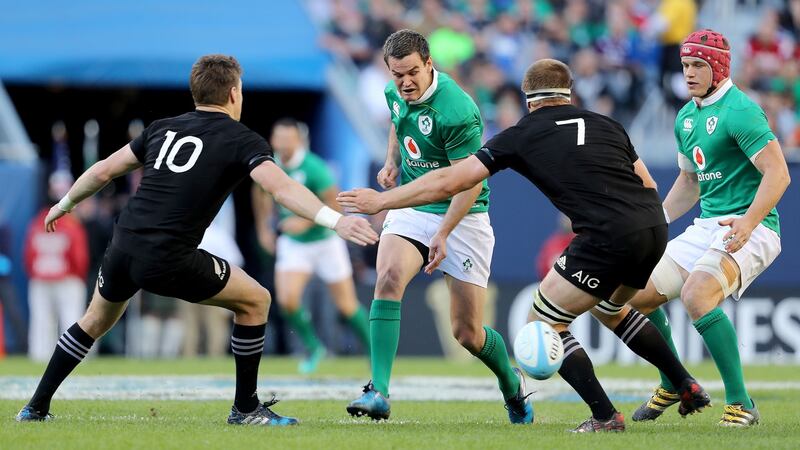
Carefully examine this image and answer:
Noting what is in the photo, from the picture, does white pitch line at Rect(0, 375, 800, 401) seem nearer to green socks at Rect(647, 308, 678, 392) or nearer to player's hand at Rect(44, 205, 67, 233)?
green socks at Rect(647, 308, 678, 392)

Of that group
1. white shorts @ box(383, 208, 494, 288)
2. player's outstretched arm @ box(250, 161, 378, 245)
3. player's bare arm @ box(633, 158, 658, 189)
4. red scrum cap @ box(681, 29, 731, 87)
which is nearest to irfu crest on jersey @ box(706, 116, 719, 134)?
red scrum cap @ box(681, 29, 731, 87)

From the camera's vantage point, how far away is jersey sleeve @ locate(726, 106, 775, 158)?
8102 millimetres

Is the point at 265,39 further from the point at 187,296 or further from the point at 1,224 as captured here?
the point at 187,296

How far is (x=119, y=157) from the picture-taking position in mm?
7703

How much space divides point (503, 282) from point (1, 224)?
666cm

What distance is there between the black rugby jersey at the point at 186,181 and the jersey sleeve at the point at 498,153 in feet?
3.92

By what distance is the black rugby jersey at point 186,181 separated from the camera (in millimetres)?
7434

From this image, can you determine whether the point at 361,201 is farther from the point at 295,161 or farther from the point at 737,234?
the point at 295,161

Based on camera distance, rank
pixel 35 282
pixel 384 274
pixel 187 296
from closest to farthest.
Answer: pixel 187 296, pixel 384 274, pixel 35 282

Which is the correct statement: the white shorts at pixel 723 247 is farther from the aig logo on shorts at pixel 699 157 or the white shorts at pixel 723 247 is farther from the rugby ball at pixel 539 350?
the rugby ball at pixel 539 350

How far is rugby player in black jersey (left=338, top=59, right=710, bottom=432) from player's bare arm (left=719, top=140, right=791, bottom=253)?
592mm

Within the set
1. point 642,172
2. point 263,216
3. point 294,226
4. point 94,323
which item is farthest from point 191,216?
point 263,216

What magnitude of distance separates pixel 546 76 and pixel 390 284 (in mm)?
1624

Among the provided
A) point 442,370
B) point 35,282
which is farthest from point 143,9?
point 442,370
